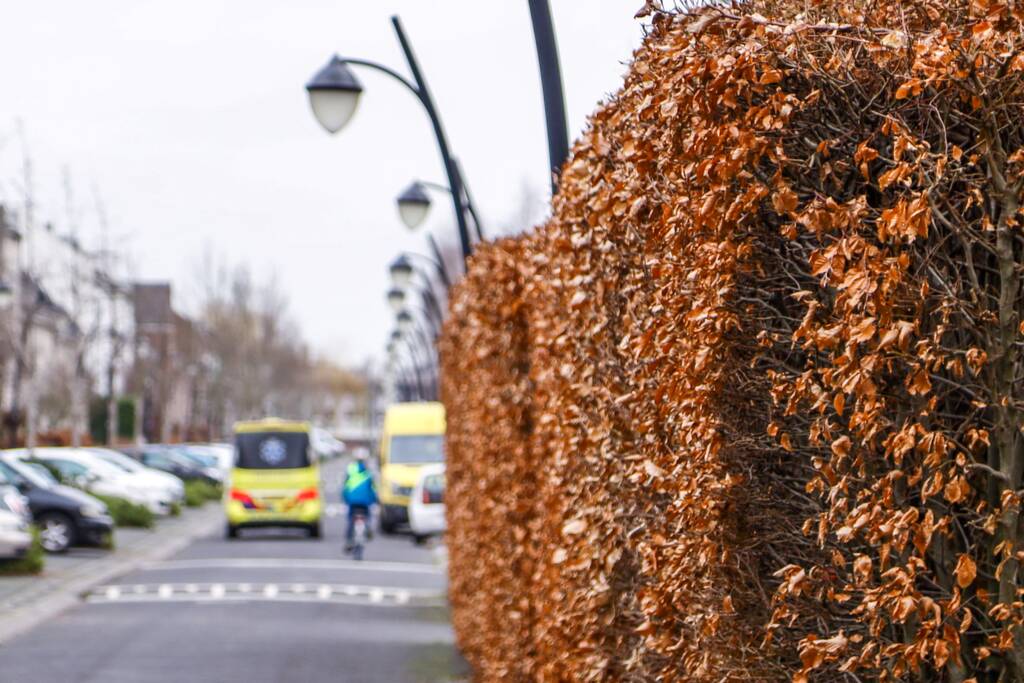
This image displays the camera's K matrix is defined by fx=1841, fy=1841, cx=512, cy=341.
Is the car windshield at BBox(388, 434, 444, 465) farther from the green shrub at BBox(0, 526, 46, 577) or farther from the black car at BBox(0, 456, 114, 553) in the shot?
the green shrub at BBox(0, 526, 46, 577)

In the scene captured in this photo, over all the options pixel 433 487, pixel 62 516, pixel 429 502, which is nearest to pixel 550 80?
pixel 62 516

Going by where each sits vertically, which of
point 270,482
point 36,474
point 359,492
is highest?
point 36,474

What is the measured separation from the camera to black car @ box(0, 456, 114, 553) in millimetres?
29281

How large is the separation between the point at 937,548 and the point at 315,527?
33.7 m

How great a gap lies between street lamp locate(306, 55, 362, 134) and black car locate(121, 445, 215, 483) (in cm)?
3929

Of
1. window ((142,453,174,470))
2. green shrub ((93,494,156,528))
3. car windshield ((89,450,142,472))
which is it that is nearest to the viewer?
green shrub ((93,494,156,528))

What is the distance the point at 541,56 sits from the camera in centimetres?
976

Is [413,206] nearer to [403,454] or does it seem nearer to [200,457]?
[403,454]

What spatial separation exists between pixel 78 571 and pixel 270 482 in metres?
10.8

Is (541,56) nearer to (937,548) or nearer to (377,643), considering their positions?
(937,548)

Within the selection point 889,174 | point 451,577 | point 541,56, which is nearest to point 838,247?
point 889,174

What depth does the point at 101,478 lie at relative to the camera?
→ 3903 centimetres

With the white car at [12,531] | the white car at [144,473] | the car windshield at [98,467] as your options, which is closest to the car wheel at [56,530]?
the white car at [12,531]

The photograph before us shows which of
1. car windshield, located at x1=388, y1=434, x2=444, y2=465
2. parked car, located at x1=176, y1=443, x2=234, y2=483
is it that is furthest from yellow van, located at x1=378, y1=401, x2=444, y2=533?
parked car, located at x1=176, y1=443, x2=234, y2=483
